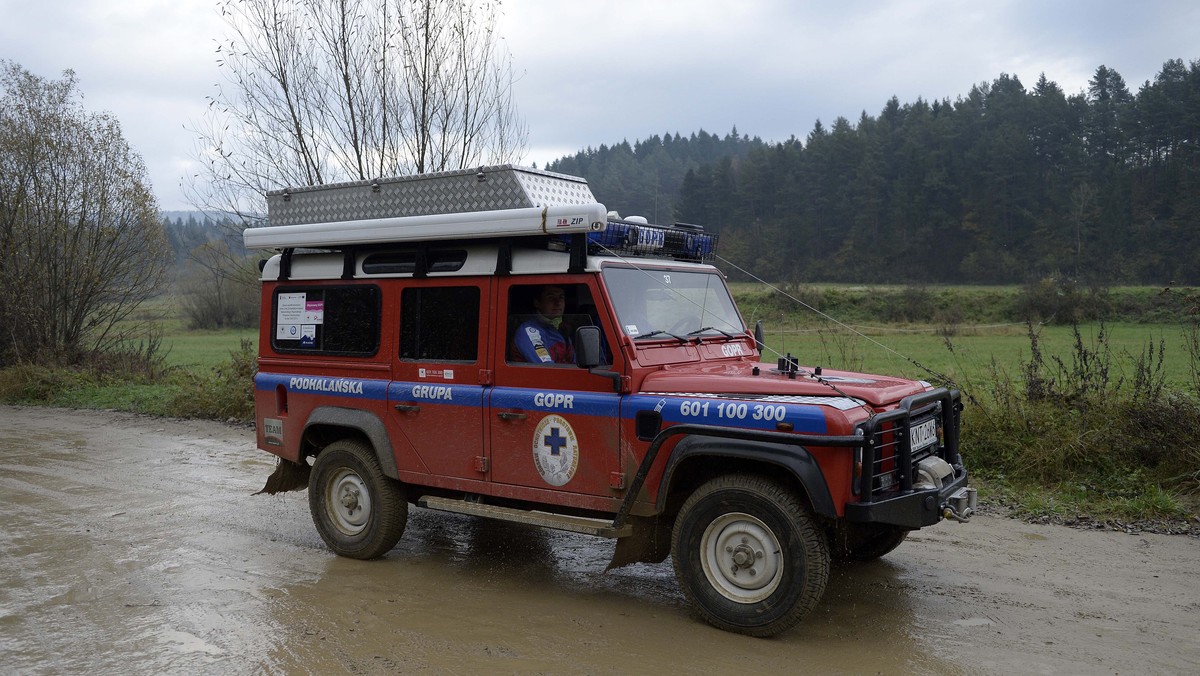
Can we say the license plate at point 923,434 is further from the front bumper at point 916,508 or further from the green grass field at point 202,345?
the green grass field at point 202,345

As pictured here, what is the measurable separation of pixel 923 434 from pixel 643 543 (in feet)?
5.89

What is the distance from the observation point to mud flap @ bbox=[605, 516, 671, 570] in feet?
17.4

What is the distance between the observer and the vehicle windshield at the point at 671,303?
557 cm

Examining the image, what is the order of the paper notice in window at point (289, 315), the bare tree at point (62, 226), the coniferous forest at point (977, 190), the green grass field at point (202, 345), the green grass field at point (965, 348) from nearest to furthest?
1. the paper notice in window at point (289, 315)
2. the green grass field at point (965, 348)
3. the bare tree at point (62, 226)
4. the green grass field at point (202, 345)
5. the coniferous forest at point (977, 190)

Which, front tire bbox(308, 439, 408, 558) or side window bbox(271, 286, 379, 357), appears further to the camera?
side window bbox(271, 286, 379, 357)

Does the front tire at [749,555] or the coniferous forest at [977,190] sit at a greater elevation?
the coniferous forest at [977,190]

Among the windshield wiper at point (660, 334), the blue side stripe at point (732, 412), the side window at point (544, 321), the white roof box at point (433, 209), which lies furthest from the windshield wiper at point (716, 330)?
the white roof box at point (433, 209)

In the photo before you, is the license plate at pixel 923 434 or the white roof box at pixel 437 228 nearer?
the license plate at pixel 923 434

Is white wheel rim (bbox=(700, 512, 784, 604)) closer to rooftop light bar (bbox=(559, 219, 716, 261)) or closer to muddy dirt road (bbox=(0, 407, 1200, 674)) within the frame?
muddy dirt road (bbox=(0, 407, 1200, 674))

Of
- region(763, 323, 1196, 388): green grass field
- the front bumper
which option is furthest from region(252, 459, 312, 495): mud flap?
region(763, 323, 1196, 388): green grass field

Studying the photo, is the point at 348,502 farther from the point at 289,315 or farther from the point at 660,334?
the point at 660,334

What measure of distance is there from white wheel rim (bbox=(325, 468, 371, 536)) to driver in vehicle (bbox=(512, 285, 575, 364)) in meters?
1.79

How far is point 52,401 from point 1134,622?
737 inches

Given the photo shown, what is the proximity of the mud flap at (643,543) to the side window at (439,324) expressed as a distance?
161 centimetres
